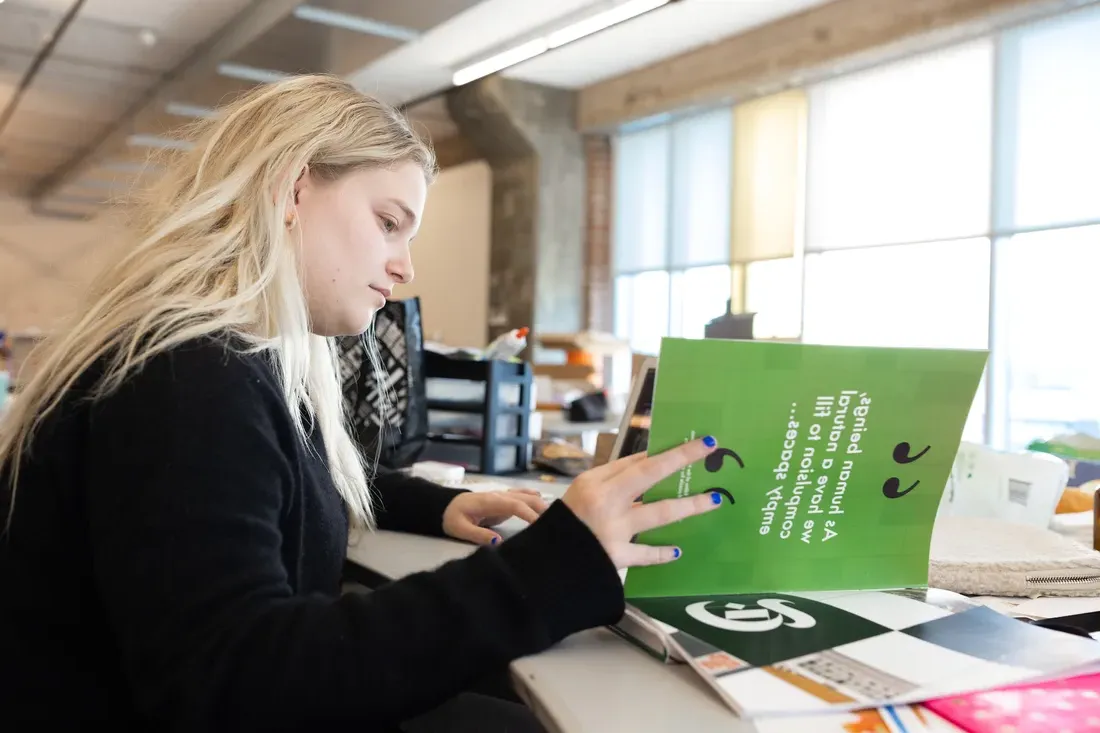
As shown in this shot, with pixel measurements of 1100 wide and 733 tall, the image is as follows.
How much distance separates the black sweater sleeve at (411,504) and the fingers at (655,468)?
20.5 inches

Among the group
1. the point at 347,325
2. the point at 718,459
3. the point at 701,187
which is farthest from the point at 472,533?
the point at 701,187

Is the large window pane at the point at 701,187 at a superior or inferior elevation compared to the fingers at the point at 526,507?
superior

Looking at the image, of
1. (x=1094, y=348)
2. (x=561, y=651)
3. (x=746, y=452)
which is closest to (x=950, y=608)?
(x=746, y=452)

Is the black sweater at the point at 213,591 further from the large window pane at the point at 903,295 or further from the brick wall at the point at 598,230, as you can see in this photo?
the brick wall at the point at 598,230

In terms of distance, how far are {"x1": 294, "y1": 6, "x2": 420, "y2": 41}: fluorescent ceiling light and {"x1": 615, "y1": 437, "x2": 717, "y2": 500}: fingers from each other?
511 cm

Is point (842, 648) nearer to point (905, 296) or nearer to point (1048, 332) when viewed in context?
point (1048, 332)

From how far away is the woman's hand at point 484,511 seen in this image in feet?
3.78

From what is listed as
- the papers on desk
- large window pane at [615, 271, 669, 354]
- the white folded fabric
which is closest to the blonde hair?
the papers on desk

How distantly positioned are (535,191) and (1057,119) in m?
3.67

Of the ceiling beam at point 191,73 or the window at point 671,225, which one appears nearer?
the ceiling beam at point 191,73

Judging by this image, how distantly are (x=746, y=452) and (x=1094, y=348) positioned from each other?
427 centimetres

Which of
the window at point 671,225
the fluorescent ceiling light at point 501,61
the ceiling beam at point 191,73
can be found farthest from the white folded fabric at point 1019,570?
the window at point 671,225

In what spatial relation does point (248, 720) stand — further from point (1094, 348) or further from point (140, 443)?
point (1094, 348)

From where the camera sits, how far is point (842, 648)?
29.0 inches
